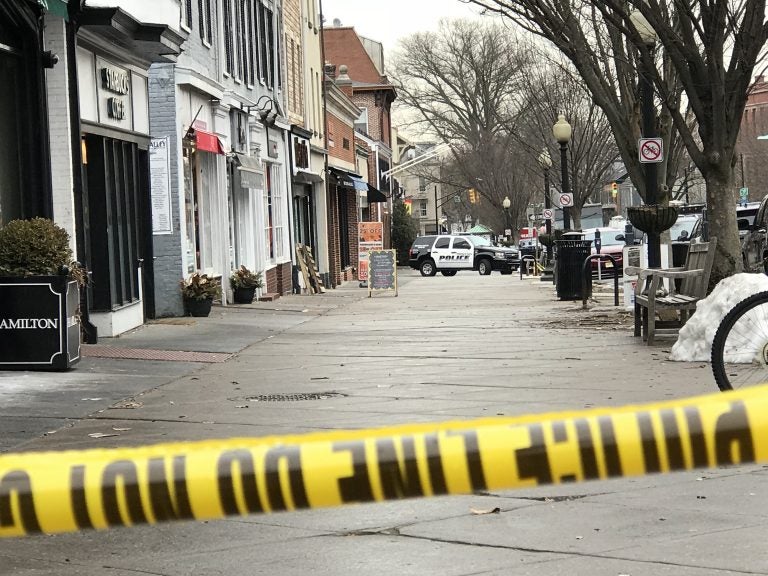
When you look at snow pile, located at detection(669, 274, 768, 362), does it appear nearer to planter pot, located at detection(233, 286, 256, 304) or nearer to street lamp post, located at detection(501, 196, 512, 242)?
planter pot, located at detection(233, 286, 256, 304)

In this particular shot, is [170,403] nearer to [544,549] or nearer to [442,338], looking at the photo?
[544,549]

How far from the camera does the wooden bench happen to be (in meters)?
13.4

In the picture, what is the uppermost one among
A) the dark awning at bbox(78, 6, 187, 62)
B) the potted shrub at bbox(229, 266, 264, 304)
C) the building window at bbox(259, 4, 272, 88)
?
the building window at bbox(259, 4, 272, 88)

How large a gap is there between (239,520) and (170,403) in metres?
4.28

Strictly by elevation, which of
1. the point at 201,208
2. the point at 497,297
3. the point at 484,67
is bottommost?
the point at 497,297

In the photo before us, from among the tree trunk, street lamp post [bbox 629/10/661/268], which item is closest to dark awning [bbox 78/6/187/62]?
street lamp post [bbox 629/10/661/268]

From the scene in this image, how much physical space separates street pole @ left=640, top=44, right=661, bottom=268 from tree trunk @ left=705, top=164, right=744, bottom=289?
1.96m

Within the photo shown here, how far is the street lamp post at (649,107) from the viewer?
679 inches

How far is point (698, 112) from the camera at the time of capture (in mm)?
16188

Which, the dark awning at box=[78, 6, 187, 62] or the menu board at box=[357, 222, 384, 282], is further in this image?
the menu board at box=[357, 222, 384, 282]

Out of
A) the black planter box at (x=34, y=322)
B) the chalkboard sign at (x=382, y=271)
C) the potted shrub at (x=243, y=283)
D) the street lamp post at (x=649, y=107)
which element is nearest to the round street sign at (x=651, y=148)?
the street lamp post at (x=649, y=107)

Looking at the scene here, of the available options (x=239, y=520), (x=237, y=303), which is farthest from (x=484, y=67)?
(x=239, y=520)

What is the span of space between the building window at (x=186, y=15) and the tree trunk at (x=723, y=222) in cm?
1032

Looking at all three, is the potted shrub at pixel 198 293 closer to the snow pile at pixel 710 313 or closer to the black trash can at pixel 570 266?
the black trash can at pixel 570 266
